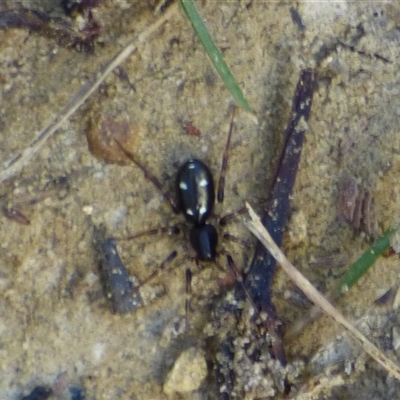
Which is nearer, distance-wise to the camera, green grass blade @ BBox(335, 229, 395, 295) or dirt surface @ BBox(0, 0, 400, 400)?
green grass blade @ BBox(335, 229, 395, 295)

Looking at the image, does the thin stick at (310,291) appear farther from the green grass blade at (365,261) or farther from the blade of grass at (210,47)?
the blade of grass at (210,47)

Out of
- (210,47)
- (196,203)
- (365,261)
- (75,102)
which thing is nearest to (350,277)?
(365,261)

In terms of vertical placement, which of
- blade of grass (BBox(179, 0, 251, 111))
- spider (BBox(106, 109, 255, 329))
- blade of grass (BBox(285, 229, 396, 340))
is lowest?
blade of grass (BBox(285, 229, 396, 340))

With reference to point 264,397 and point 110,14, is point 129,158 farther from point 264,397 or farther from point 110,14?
point 264,397

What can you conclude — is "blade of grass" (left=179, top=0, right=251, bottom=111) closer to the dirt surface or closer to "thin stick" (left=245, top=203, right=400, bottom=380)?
the dirt surface

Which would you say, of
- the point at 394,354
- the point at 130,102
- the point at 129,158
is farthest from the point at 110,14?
the point at 394,354

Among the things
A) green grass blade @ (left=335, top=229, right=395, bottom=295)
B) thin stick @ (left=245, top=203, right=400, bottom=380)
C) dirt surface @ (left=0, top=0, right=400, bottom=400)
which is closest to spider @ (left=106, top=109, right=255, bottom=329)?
dirt surface @ (left=0, top=0, right=400, bottom=400)

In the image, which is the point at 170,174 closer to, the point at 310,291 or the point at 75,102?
the point at 75,102

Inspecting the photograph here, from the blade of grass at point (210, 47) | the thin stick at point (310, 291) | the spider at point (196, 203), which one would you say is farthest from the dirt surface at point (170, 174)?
the blade of grass at point (210, 47)
